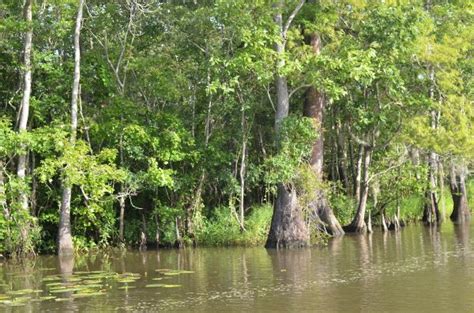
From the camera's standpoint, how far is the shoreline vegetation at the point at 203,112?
Result: 20.9 meters

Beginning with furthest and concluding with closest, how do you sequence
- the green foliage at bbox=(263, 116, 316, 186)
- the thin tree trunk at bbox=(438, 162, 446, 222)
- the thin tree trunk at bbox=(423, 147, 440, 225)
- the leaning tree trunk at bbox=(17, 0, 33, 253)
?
the thin tree trunk at bbox=(423, 147, 440, 225), the thin tree trunk at bbox=(438, 162, 446, 222), the green foliage at bbox=(263, 116, 316, 186), the leaning tree trunk at bbox=(17, 0, 33, 253)

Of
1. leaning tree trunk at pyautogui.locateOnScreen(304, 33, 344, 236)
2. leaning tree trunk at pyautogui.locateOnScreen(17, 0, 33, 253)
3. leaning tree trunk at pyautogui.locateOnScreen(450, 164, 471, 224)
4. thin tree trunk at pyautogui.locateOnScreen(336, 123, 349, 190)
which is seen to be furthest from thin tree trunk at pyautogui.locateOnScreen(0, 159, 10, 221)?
leaning tree trunk at pyautogui.locateOnScreen(450, 164, 471, 224)

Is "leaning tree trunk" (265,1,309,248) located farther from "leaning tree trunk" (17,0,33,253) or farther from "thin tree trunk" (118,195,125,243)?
"leaning tree trunk" (17,0,33,253)

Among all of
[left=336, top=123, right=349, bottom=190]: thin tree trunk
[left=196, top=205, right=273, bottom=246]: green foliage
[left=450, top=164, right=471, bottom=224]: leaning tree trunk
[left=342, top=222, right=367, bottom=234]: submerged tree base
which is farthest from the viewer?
[left=450, top=164, right=471, bottom=224]: leaning tree trunk

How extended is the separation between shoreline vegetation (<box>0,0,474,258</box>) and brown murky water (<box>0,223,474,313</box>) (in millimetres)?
1695

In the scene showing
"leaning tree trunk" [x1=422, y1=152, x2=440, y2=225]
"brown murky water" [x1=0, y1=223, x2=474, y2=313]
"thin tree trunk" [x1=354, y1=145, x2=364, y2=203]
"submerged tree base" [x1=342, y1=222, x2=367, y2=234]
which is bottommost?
"brown murky water" [x1=0, y1=223, x2=474, y2=313]

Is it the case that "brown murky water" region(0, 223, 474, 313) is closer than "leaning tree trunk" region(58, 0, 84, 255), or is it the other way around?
"brown murky water" region(0, 223, 474, 313)

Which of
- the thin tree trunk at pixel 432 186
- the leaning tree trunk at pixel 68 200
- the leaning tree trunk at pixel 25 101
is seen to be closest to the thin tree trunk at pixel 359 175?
the thin tree trunk at pixel 432 186

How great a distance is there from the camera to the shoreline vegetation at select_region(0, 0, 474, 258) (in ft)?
68.6

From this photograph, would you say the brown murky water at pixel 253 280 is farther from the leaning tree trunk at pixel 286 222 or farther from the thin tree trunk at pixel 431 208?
the thin tree trunk at pixel 431 208

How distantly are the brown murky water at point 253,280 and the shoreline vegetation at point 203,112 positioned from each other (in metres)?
1.69

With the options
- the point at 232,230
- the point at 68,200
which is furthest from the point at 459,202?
the point at 68,200

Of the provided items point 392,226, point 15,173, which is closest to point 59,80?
point 15,173

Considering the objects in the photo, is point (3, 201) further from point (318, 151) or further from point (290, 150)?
point (318, 151)
